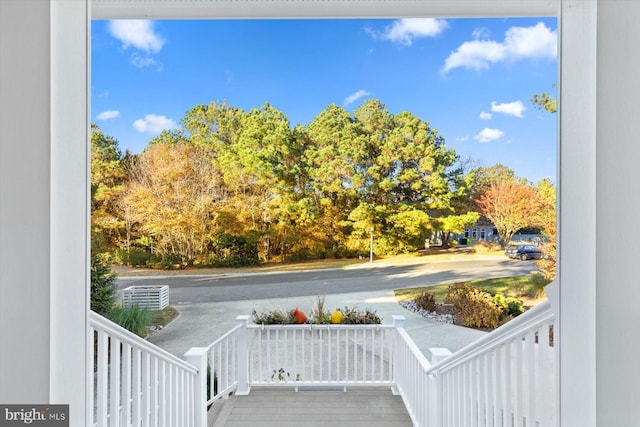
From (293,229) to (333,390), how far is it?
65.5 inches

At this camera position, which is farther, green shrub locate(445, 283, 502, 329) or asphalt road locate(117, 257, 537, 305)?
asphalt road locate(117, 257, 537, 305)

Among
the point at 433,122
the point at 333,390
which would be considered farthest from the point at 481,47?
the point at 333,390

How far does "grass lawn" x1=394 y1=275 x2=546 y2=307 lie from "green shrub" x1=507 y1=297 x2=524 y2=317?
0.13ft

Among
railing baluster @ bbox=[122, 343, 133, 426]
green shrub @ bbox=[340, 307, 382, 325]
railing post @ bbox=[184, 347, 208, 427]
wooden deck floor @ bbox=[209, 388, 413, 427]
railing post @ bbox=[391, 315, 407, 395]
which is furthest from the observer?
green shrub @ bbox=[340, 307, 382, 325]

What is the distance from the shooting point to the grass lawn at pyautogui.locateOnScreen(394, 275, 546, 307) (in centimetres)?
370

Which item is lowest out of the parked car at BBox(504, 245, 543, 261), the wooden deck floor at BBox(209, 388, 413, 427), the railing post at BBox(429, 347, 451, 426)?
the wooden deck floor at BBox(209, 388, 413, 427)

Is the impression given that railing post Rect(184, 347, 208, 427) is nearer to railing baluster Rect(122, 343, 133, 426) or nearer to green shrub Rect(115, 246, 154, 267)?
railing baluster Rect(122, 343, 133, 426)

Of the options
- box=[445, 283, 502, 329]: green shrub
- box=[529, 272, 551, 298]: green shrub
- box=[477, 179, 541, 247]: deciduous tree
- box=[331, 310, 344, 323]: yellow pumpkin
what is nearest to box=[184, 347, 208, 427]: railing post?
box=[331, 310, 344, 323]: yellow pumpkin

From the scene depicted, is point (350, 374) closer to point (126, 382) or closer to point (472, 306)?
point (472, 306)

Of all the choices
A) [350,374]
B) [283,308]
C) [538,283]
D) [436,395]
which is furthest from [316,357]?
[538,283]

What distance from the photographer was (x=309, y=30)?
3.68m
